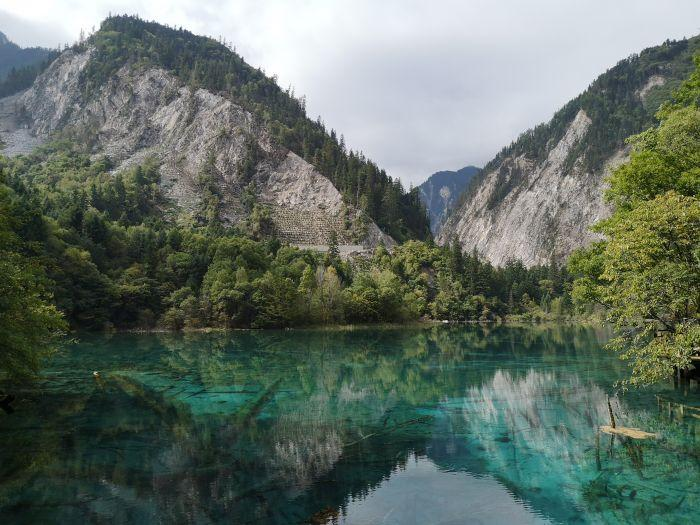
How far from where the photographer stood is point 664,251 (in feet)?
66.0

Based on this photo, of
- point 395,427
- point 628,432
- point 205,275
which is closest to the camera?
point 628,432

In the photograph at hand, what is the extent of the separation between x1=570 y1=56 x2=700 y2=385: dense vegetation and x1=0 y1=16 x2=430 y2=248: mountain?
354 ft

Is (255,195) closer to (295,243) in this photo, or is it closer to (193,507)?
(295,243)

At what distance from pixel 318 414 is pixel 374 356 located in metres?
25.1

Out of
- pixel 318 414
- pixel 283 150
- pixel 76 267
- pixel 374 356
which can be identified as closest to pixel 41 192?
pixel 76 267

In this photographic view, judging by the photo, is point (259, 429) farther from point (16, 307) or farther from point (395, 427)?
point (16, 307)

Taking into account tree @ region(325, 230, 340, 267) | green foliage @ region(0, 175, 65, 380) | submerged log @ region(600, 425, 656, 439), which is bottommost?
submerged log @ region(600, 425, 656, 439)

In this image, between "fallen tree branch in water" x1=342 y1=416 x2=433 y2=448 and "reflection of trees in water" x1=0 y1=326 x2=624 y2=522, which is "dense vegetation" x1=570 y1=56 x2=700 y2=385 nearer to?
"reflection of trees in water" x1=0 y1=326 x2=624 y2=522

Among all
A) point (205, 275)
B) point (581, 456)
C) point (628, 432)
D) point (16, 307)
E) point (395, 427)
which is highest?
point (205, 275)

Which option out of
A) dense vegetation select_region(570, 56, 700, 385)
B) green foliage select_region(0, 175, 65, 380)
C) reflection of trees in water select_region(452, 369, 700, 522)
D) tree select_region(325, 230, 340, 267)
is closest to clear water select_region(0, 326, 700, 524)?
reflection of trees in water select_region(452, 369, 700, 522)

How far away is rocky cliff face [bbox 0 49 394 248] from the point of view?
139375 millimetres

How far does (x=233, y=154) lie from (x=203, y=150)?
1015cm

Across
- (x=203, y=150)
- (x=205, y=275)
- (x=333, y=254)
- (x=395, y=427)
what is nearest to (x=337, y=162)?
(x=203, y=150)

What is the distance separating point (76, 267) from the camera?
72.2 meters
